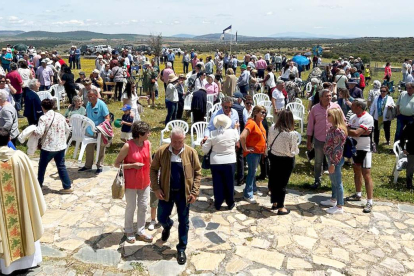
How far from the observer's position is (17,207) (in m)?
3.82

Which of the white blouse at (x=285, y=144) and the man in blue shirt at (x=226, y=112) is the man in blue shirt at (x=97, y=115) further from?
the white blouse at (x=285, y=144)

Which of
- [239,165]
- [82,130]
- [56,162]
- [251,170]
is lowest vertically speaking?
[239,165]

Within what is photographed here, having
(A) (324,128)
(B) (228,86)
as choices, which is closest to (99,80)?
(B) (228,86)

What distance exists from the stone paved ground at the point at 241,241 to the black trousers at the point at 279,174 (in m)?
0.32

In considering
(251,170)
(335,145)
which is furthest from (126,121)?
(335,145)

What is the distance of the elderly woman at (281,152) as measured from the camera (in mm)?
5305

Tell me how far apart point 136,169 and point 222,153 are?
1.51 metres

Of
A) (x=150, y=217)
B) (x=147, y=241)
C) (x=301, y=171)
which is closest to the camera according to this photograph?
(x=147, y=241)

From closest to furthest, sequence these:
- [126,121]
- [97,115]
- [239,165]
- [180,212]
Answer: [180,212], [239,165], [97,115], [126,121]

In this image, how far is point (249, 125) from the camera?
5773 millimetres

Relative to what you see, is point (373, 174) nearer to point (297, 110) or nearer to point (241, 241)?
point (297, 110)

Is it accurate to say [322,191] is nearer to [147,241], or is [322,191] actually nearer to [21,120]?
[147,241]

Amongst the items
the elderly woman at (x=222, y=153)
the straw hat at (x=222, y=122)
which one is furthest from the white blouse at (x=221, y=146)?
the straw hat at (x=222, y=122)

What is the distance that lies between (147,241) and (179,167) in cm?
130
